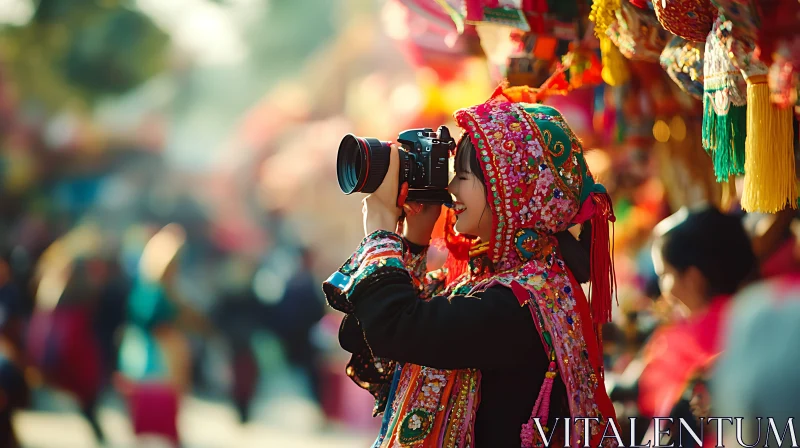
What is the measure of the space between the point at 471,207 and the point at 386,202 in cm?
20

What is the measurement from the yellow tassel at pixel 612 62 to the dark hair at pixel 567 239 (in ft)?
2.04

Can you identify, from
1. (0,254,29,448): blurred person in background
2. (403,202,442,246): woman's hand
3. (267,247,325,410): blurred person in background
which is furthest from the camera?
(267,247,325,410): blurred person in background

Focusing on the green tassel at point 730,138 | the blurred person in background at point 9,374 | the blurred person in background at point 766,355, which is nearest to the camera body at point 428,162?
the green tassel at point 730,138

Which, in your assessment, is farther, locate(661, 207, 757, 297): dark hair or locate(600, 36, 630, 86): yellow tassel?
locate(661, 207, 757, 297): dark hair

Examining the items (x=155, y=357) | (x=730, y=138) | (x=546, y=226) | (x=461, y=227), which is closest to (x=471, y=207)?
(x=461, y=227)

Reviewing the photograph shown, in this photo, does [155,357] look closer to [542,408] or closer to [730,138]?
[542,408]

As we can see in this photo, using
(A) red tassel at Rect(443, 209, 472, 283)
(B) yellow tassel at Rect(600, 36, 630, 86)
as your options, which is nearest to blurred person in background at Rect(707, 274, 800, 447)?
(A) red tassel at Rect(443, 209, 472, 283)

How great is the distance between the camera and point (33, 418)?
804 cm

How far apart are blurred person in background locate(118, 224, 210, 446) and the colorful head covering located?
424 cm

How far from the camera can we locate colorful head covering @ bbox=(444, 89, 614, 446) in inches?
87.4

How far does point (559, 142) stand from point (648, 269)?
253 cm

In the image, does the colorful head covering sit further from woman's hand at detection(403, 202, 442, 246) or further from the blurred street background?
the blurred street background

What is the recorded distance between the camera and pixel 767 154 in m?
2.16

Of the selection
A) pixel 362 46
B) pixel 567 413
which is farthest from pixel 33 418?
pixel 567 413
